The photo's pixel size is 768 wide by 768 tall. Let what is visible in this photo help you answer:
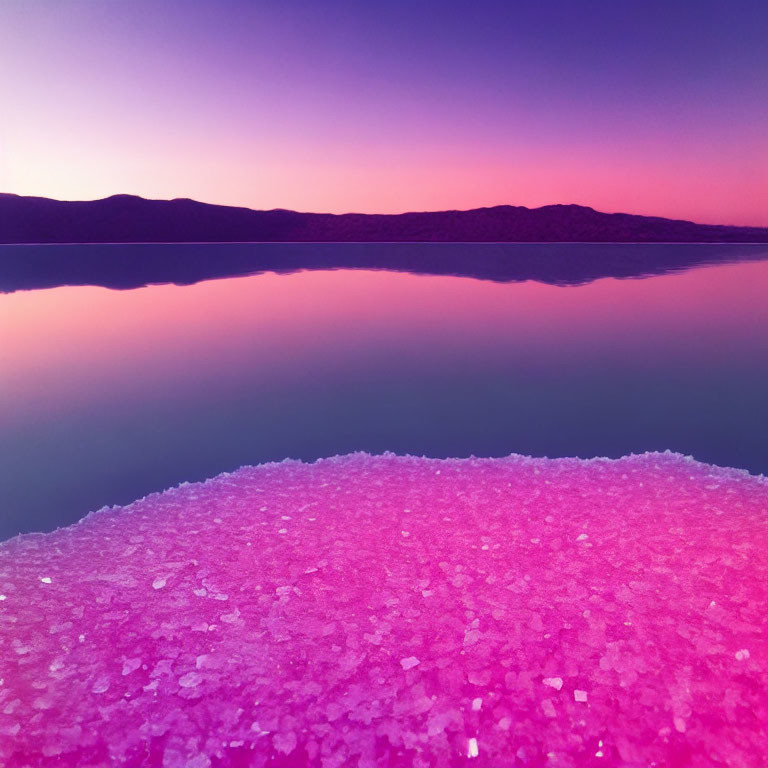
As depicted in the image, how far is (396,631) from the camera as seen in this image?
6.41 metres

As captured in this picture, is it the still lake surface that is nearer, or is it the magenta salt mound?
the magenta salt mound

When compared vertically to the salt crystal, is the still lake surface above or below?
below

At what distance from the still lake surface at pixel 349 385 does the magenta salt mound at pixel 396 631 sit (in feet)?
11.7

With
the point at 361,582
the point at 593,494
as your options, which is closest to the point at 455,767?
the point at 361,582

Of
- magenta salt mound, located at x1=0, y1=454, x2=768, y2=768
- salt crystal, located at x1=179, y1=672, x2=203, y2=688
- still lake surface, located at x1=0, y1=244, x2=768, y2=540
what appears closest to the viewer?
magenta salt mound, located at x1=0, y1=454, x2=768, y2=768

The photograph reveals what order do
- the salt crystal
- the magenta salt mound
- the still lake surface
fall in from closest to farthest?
1. the magenta salt mound
2. the salt crystal
3. the still lake surface

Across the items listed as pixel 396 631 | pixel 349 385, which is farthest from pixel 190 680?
pixel 349 385

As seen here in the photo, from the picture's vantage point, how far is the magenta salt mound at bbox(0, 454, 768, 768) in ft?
16.5

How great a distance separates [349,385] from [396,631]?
14599mm

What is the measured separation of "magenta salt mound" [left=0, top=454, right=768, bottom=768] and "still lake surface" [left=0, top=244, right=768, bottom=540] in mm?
3561

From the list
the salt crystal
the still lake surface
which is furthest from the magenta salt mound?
the still lake surface

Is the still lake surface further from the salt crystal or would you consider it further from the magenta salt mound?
the salt crystal

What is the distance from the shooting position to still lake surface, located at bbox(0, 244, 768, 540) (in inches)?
539

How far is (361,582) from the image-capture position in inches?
291
